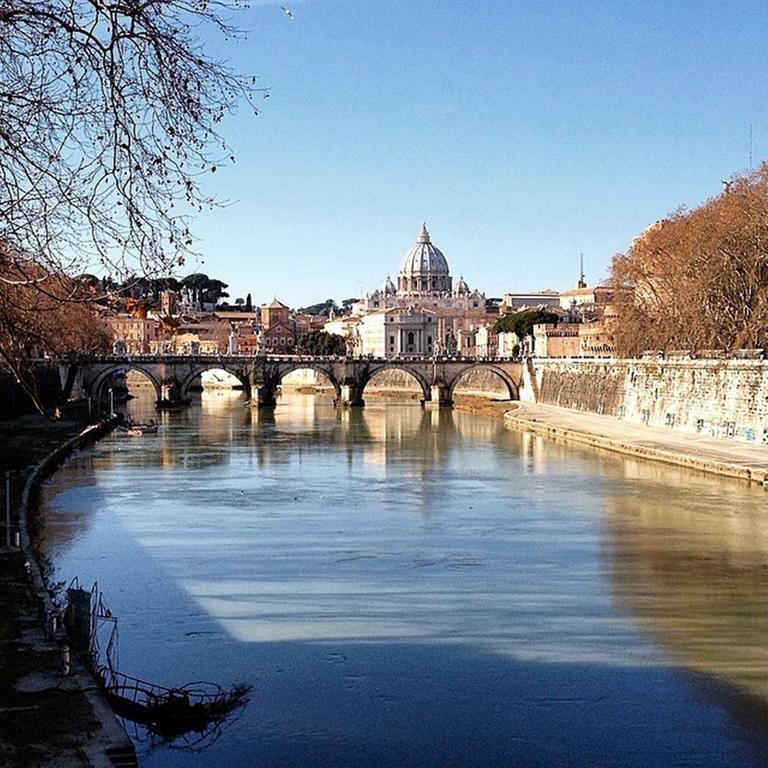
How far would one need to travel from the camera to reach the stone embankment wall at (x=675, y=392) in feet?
100.0

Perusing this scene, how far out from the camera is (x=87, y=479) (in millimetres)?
26359

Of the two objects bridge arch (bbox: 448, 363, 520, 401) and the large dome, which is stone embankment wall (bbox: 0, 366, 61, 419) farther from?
the large dome

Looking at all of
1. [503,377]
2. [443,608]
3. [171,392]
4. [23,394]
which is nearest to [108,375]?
[171,392]

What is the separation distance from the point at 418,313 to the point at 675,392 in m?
79.8

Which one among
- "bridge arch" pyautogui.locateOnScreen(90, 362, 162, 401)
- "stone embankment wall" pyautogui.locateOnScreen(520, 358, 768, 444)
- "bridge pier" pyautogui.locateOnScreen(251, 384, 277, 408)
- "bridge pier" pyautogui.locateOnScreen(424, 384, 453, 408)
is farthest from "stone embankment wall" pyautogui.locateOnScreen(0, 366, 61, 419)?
"bridge pier" pyautogui.locateOnScreen(424, 384, 453, 408)

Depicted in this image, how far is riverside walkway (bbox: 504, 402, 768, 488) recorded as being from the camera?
25812mm

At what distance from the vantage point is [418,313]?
380 feet

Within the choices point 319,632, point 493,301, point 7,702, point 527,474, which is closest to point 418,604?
point 319,632

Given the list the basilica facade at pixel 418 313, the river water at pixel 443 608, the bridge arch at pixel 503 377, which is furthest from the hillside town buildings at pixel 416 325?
the river water at pixel 443 608

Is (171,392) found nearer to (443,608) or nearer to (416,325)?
(443,608)

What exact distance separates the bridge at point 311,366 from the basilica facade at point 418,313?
38370 millimetres

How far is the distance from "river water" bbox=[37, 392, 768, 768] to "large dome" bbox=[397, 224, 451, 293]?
113581 millimetres

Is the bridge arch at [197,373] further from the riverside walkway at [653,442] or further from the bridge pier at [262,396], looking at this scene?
the riverside walkway at [653,442]

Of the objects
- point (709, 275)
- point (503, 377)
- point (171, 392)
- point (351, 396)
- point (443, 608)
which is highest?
point (709, 275)
